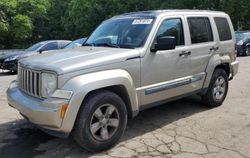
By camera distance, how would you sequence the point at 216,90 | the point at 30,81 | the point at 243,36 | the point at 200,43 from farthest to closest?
the point at 243,36, the point at 216,90, the point at 200,43, the point at 30,81

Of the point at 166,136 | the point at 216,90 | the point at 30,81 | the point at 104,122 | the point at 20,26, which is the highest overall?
the point at 20,26

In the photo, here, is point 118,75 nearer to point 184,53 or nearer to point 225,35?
point 184,53

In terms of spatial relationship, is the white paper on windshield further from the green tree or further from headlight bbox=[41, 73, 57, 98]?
the green tree

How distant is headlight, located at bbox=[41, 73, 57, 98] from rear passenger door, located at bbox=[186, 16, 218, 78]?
2.70 meters

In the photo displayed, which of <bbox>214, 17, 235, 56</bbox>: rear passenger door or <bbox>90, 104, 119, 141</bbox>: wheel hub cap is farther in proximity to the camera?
<bbox>214, 17, 235, 56</bbox>: rear passenger door

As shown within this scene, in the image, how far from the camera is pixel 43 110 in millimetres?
4395

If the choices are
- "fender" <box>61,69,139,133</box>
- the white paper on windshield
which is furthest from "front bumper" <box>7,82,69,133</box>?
the white paper on windshield

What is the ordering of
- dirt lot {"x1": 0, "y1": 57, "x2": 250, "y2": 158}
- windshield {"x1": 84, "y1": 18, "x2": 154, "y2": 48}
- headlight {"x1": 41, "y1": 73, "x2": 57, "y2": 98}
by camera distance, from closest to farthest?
headlight {"x1": 41, "y1": 73, "x2": 57, "y2": 98}, dirt lot {"x1": 0, "y1": 57, "x2": 250, "y2": 158}, windshield {"x1": 84, "y1": 18, "x2": 154, "y2": 48}

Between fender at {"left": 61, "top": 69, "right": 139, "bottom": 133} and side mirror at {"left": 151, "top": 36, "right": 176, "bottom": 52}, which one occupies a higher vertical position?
side mirror at {"left": 151, "top": 36, "right": 176, "bottom": 52}

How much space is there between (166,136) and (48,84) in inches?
81.5

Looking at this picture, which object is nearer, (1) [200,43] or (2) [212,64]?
(1) [200,43]

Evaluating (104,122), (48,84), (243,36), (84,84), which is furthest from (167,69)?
(243,36)

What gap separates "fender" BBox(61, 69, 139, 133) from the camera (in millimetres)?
4348

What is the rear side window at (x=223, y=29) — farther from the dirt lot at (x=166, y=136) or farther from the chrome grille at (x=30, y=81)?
the chrome grille at (x=30, y=81)
